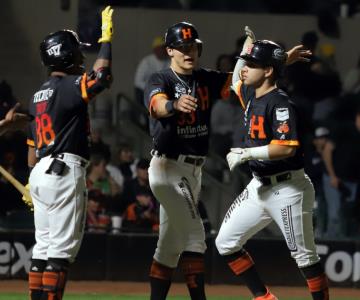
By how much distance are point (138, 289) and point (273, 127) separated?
360 cm

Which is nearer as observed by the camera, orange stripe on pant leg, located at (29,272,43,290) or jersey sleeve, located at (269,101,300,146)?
jersey sleeve, located at (269,101,300,146)

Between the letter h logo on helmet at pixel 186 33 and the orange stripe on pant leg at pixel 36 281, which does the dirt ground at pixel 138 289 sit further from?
the letter h logo on helmet at pixel 186 33

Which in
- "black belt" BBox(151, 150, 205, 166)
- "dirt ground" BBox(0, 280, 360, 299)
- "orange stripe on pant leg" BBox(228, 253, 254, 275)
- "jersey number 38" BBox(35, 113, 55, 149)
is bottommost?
"dirt ground" BBox(0, 280, 360, 299)

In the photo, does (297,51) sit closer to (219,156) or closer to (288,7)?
(219,156)

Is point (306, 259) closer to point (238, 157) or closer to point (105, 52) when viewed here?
point (238, 157)

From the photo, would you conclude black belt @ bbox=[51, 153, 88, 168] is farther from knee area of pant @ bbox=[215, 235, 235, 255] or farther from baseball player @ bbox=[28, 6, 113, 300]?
knee area of pant @ bbox=[215, 235, 235, 255]

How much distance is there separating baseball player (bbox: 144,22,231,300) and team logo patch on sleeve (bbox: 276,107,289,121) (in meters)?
0.60

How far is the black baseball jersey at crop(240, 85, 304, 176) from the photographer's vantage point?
7.46 meters

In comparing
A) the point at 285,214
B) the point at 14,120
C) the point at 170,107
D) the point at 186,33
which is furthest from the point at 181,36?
the point at 285,214

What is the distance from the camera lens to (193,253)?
307 inches

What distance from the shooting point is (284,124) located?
24.5ft

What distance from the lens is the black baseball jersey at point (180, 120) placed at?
774 centimetres

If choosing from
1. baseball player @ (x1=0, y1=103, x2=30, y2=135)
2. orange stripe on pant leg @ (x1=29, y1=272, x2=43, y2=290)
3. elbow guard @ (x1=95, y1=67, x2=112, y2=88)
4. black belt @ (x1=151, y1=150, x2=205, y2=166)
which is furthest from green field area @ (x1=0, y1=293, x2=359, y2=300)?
elbow guard @ (x1=95, y1=67, x2=112, y2=88)

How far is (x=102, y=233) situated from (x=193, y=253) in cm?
345
